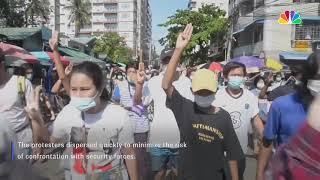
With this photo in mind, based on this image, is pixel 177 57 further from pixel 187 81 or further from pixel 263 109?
pixel 263 109

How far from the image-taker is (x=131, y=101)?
7145mm

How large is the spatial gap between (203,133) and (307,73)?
1137 mm

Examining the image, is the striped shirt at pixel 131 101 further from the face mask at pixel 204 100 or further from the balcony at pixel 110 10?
the balcony at pixel 110 10

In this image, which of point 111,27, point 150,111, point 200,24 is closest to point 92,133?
point 150,111

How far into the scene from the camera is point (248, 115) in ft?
18.4

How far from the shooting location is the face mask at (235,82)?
230 inches

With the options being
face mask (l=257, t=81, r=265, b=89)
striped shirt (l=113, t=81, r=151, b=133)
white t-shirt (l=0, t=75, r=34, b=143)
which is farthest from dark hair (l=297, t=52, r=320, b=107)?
face mask (l=257, t=81, r=265, b=89)

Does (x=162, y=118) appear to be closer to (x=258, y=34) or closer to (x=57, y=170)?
(x=57, y=170)

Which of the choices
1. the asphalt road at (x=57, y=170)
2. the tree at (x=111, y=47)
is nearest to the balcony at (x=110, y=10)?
the tree at (x=111, y=47)

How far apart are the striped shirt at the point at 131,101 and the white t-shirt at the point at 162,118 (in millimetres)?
270

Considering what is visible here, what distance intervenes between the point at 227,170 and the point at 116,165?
92 centimetres

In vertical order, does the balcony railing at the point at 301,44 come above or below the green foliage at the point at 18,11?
below

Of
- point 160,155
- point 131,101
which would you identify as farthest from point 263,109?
point 160,155

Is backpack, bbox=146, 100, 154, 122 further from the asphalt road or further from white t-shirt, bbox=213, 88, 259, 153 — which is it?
the asphalt road
